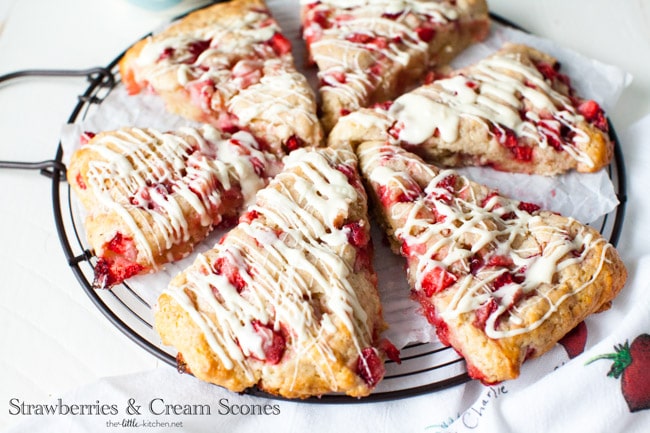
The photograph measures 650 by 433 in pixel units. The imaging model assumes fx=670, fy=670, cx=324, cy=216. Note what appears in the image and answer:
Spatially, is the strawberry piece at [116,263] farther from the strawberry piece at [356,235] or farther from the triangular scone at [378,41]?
the triangular scone at [378,41]

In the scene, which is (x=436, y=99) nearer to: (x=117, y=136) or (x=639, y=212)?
(x=639, y=212)

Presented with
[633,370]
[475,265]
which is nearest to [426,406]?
[475,265]

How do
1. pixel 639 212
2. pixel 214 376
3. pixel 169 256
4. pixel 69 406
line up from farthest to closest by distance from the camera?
pixel 639 212 → pixel 169 256 → pixel 69 406 → pixel 214 376

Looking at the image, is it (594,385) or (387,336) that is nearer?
(594,385)

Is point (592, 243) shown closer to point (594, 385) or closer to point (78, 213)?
point (594, 385)

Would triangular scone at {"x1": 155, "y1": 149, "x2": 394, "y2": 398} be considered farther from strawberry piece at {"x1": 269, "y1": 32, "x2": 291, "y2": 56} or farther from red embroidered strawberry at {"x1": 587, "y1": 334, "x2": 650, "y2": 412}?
strawberry piece at {"x1": 269, "y1": 32, "x2": 291, "y2": 56}

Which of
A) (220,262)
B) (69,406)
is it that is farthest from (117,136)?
(69,406)

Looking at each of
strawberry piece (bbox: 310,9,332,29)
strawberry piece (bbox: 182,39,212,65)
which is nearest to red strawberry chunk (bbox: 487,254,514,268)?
strawberry piece (bbox: 310,9,332,29)

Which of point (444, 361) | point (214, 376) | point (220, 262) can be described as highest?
point (220, 262)

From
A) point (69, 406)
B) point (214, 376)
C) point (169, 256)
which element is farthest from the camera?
point (169, 256)

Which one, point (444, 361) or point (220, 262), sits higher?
point (220, 262)
